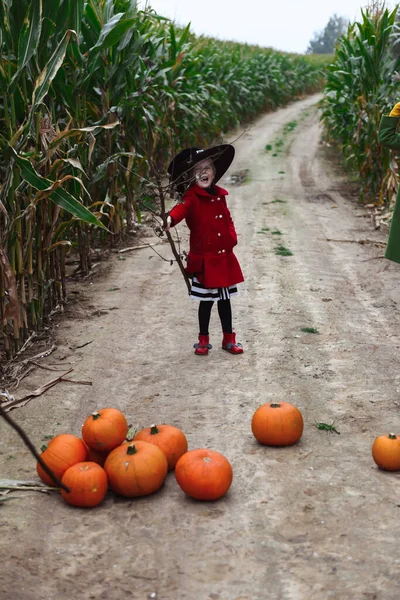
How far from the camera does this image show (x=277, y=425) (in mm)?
3387

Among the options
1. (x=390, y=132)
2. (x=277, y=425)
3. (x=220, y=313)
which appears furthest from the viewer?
(x=220, y=313)

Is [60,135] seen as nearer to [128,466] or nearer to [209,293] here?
[209,293]

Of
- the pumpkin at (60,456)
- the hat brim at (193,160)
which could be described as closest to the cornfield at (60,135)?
the hat brim at (193,160)

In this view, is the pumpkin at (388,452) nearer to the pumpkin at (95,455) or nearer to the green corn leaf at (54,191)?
the pumpkin at (95,455)

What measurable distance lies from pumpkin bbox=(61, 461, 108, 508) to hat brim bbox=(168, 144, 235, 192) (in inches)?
80.3

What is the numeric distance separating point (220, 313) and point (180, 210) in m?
0.79

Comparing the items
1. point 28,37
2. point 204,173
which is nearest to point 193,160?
point 204,173

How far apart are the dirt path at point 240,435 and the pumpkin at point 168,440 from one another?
0.14 meters

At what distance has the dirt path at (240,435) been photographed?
2.47 meters

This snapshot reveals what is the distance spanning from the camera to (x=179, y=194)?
4.54 metres

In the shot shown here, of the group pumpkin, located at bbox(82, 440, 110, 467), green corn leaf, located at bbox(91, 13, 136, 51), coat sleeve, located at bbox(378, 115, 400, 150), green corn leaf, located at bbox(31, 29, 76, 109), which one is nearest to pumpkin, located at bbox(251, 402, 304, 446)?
pumpkin, located at bbox(82, 440, 110, 467)

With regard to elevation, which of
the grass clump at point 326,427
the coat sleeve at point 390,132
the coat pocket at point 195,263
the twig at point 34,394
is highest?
the coat sleeve at point 390,132

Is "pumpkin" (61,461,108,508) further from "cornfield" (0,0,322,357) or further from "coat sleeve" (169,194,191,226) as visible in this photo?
"coat sleeve" (169,194,191,226)

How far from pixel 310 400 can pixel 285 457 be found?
738mm
